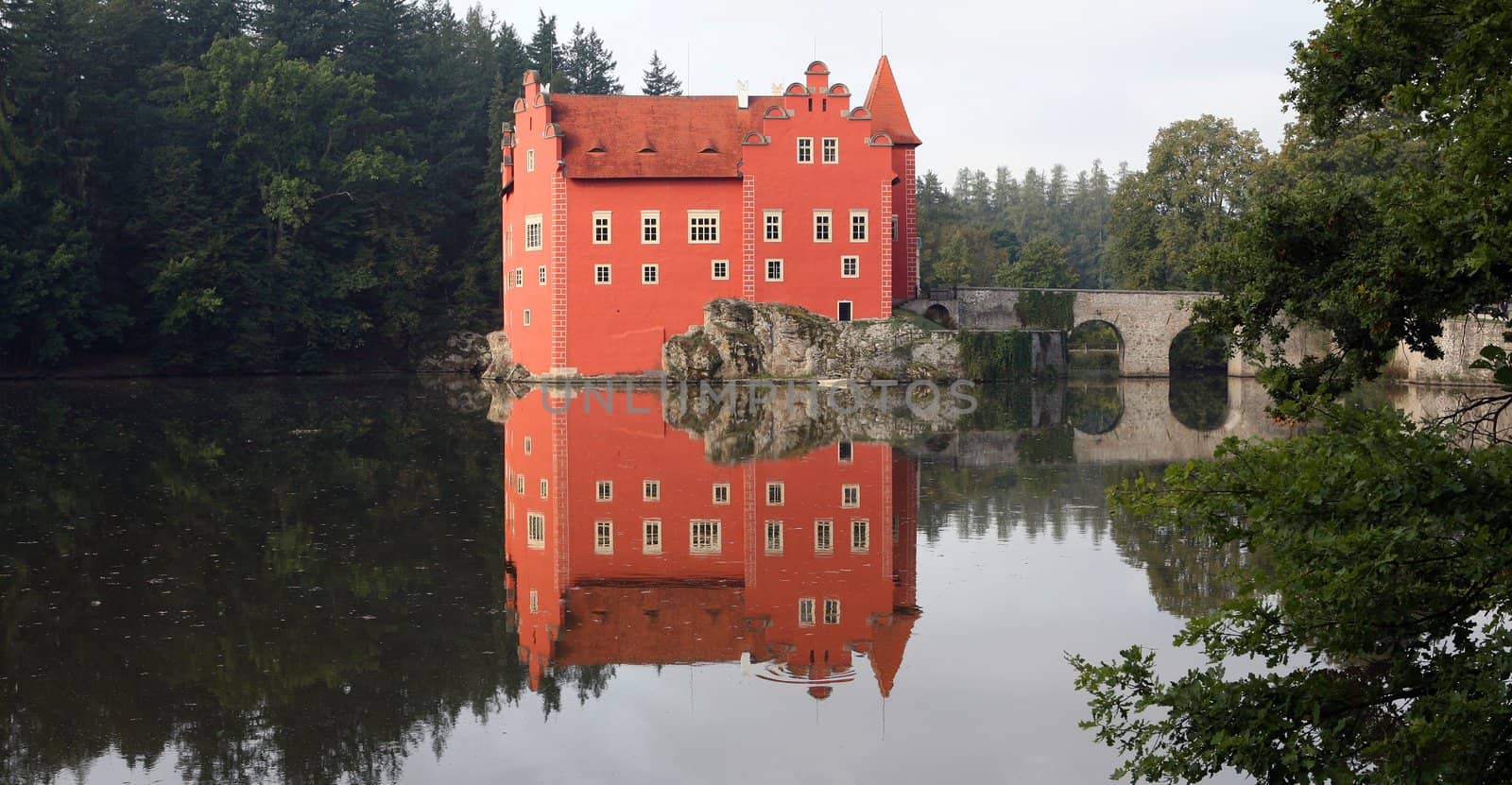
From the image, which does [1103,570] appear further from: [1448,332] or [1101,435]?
[1448,332]

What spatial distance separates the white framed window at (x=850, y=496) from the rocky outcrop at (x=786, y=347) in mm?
25584

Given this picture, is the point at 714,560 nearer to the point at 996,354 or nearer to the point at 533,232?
the point at 996,354

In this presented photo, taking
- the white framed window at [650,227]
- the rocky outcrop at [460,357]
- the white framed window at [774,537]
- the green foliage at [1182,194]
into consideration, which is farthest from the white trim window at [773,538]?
the green foliage at [1182,194]

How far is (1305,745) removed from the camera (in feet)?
20.7

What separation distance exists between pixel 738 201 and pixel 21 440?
25.1 m

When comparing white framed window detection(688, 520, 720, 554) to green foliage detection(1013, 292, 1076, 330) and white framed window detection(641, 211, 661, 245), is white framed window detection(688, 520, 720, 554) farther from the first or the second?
green foliage detection(1013, 292, 1076, 330)

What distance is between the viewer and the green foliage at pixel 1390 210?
20.8ft

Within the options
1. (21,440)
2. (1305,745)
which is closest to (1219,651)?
(1305,745)

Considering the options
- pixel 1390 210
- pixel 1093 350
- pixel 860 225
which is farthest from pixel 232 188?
pixel 1390 210

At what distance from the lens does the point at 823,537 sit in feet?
49.2

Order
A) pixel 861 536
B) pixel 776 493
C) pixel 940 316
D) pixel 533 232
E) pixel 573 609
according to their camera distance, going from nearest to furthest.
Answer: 1. pixel 573 609
2. pixel 861 536
3. pixel 776 493
4. pixel 533 232
5. pixel 940 316

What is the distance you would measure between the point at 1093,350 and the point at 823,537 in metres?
59.3

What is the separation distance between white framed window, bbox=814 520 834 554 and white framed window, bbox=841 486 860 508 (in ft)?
4.19

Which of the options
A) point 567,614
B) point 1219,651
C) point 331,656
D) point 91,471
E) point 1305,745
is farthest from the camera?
point 91,471
